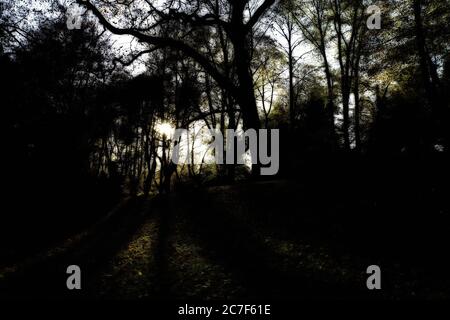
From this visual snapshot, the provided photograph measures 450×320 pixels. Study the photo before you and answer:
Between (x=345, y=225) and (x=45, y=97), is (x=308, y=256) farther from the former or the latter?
(x=45, y=97)

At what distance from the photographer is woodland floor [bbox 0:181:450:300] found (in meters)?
5.75

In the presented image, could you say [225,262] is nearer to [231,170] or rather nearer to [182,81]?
[231,170]

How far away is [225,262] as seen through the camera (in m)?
7.35

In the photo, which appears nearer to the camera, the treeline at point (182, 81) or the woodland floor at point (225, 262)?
the woodland floor at point (225, 262)

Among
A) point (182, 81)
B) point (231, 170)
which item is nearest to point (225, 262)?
point (231, 170)

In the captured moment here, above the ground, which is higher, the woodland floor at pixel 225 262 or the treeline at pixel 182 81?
the treeline at pixel 182 81

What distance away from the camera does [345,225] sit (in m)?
8.12

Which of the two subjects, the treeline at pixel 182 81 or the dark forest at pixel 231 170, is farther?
the treeline at pixel 182 81

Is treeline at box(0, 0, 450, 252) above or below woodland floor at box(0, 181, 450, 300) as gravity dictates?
above

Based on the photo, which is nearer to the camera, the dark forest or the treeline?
the dark forest

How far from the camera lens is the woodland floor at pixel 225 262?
5746mm

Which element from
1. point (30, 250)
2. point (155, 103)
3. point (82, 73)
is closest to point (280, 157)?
point (30, 250)
